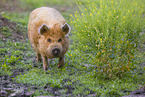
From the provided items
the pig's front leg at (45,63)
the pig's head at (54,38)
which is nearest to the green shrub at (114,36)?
the pig's head at (54,38)

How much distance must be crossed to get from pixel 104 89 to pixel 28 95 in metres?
1.89

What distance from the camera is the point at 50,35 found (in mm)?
6707

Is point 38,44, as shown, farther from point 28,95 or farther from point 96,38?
point 28,95

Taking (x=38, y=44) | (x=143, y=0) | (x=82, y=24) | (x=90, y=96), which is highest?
(x=143, y=0)

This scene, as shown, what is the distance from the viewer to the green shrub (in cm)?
612

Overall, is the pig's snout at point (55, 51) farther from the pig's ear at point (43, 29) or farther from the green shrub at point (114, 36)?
the green shrub at point (114, 36)

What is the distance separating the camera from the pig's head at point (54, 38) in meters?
6.51

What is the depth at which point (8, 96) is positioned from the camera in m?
5.00

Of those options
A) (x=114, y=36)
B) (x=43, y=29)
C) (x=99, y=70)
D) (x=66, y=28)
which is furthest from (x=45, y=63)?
(x=114, y=36)

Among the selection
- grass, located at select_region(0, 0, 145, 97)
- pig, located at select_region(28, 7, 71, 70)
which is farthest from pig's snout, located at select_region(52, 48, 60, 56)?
grass, located at select_region(0, 0, 145, 97)

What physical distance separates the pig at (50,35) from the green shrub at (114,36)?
66 cm

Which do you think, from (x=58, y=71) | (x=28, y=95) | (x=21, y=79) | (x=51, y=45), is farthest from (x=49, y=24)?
(x=28, y=95)

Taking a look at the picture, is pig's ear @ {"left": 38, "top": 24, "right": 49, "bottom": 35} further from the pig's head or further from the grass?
the grass

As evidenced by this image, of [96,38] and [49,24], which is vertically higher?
[49,24]
